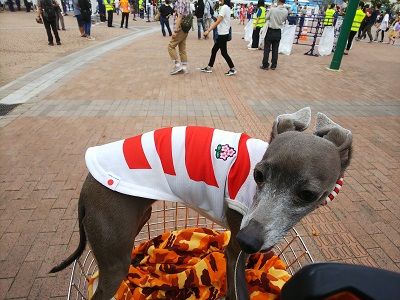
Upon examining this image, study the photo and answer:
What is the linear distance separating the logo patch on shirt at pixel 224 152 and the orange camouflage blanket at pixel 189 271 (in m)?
1.08

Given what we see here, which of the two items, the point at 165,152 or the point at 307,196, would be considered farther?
the point at 165,152

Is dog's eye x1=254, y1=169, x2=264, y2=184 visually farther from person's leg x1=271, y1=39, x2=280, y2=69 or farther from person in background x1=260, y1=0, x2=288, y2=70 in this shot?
person's leg x1=271, y1=39, x2=280, y2=69

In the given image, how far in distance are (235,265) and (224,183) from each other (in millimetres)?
605

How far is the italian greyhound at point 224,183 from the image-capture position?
1.50 meters

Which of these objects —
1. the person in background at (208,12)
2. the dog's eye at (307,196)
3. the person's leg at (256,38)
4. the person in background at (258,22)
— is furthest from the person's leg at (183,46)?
the person in background at (208,12)

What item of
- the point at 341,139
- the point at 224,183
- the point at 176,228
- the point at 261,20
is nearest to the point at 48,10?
the point at 261,20

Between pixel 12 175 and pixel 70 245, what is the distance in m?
1.66

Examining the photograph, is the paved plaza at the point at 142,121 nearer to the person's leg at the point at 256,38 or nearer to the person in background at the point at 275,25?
the person in background at the point at 275,25

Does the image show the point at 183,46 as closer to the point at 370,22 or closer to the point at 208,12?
the point at 208,12

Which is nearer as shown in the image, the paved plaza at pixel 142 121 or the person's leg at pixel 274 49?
the paved plaza at pixel 142 121

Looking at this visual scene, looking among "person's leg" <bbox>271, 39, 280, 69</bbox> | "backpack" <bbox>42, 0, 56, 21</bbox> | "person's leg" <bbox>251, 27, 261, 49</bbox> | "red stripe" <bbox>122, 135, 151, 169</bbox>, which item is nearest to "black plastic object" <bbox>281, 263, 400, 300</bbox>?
"red stripe" <bbox>122, 135, 151, 169</bbox>

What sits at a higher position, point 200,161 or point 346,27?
point 346,27

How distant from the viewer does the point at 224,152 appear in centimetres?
189

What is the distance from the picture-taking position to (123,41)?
14266 mm
